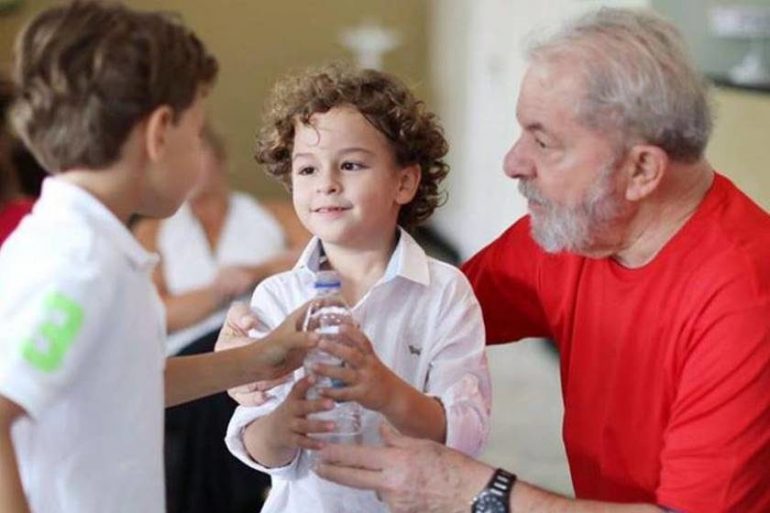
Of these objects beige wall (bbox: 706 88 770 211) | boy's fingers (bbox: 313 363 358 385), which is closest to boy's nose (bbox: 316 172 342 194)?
boy's fingers (bbox: 313 363 358 385)

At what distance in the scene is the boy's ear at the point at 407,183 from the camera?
1.59 m

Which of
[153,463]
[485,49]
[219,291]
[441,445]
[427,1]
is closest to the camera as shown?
[153,463]

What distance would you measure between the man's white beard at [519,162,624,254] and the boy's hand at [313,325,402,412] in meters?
0.38

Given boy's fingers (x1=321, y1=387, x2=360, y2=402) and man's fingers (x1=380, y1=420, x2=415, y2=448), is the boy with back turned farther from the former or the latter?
man's fingers (x1=380, y1=420, x2=415, y2=448)

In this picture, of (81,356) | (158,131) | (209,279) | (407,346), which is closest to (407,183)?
(407,346)

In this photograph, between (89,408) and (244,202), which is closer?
(89,408)

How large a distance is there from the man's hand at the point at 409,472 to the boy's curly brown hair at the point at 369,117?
314mm

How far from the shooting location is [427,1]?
616cm

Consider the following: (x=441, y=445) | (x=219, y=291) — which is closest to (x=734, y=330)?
(x=441, y=445)

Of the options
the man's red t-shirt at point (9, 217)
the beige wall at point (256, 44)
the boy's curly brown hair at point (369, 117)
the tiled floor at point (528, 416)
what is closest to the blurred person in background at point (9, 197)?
the man's red t-shirt at point (9, 217)

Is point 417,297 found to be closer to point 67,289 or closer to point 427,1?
point 67,289

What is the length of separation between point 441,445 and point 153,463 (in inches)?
15.5

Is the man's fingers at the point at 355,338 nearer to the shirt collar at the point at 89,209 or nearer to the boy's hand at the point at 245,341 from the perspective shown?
the boy's hand at the point at 245,341

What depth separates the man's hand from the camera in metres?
1.49
